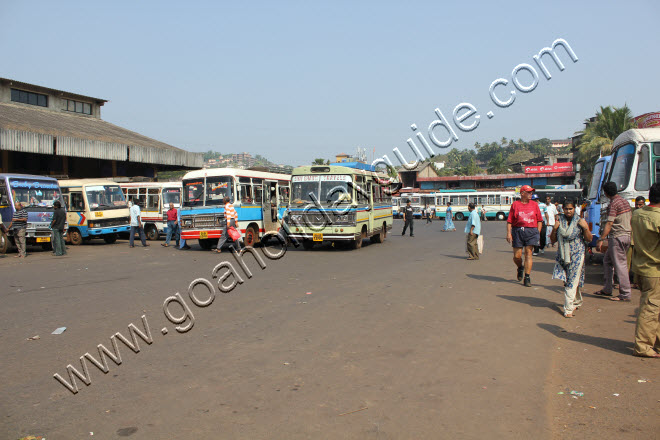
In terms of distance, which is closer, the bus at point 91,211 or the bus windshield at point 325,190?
the bus windshield at point 325,190

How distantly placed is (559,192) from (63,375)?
52005mm

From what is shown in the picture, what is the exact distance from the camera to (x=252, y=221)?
744 inches

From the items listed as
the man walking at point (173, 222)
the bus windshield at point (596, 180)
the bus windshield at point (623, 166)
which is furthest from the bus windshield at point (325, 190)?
the bus windshield at point (623, 166)

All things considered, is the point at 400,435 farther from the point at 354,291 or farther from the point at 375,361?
the point at 354,291

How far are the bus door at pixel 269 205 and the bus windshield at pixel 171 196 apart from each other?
6.15 meters

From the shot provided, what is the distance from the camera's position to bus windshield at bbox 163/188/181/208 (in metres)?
24.5

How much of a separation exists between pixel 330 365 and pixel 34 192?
729 inches

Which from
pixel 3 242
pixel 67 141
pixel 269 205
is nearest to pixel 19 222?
pixel 3 242

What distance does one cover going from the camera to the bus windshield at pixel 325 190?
57.5 ft

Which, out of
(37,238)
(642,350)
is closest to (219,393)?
(642,350)

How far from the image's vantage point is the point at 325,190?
17.6 meters

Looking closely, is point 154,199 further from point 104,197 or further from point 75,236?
point 75,236

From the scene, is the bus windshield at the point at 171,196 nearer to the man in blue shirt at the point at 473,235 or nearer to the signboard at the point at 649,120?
the man in blue shirt at the point at 473,235

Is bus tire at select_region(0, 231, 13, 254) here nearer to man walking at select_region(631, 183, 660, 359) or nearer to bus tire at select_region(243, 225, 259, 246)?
bus tire at select_region(243, 225, 259, 246)
